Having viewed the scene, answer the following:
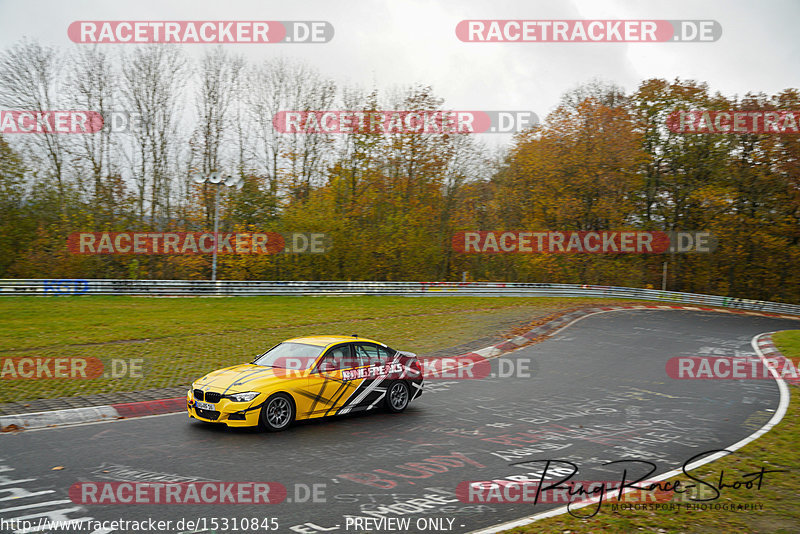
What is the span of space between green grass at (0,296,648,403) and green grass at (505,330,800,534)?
10.2 meters

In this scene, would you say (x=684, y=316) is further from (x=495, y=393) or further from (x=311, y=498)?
(x=311, y=498)

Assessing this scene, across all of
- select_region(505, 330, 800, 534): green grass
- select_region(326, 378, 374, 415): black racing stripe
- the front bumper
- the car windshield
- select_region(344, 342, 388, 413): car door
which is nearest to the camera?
select_region(505, 330, 800, 534): green grass

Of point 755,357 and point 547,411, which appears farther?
point 755,357

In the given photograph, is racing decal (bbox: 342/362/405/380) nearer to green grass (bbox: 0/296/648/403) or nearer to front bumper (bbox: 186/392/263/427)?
front bumper (bbox: 186/392/263/427)

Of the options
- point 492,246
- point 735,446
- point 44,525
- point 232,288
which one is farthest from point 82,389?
point 492,246

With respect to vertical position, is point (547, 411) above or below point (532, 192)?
below

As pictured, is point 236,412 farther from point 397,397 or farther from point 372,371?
point 397,397

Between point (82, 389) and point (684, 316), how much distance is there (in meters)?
32.2

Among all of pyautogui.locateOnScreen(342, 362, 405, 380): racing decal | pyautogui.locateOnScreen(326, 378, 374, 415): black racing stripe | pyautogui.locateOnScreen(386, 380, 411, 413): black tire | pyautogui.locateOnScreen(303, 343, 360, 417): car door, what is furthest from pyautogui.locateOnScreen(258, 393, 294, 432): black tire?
pyautogui.locateOnScreen(386, 380, 411, 413): black tire

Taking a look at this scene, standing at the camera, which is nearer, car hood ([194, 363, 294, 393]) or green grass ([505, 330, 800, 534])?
green grass ([505, 330, 800, 534])

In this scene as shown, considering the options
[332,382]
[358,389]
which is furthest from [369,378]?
[332,382]

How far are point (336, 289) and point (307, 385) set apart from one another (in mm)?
29953

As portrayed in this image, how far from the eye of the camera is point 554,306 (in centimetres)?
3638

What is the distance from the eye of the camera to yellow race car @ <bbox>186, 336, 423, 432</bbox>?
10.0 m
